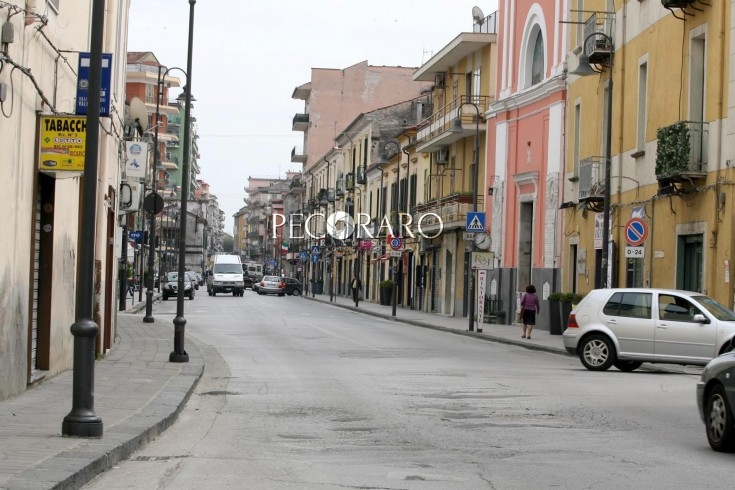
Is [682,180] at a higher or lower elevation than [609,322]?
higher

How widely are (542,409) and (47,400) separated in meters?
5.82

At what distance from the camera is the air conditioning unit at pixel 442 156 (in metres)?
53.7

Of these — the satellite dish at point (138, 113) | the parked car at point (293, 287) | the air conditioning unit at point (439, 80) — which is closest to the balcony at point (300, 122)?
the parked car at point (293, 287)

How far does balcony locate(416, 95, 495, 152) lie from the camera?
156ft

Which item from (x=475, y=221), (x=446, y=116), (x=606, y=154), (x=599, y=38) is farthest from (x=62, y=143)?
(x=446, y=116)

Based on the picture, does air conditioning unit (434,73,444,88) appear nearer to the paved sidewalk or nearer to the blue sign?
the paved sidewalk

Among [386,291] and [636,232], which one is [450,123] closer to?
[386,291]

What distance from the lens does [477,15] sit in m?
50.8

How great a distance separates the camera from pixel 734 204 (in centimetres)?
2355

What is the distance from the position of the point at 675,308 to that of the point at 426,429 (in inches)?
385

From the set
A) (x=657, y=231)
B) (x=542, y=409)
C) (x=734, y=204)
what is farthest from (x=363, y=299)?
(x=542, y=409)

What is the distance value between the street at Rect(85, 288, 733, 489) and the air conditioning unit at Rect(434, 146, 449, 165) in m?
31.1

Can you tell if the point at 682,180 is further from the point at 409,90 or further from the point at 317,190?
the point at 317,190

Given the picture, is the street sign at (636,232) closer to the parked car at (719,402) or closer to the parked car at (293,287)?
the parked car at (719,402)
